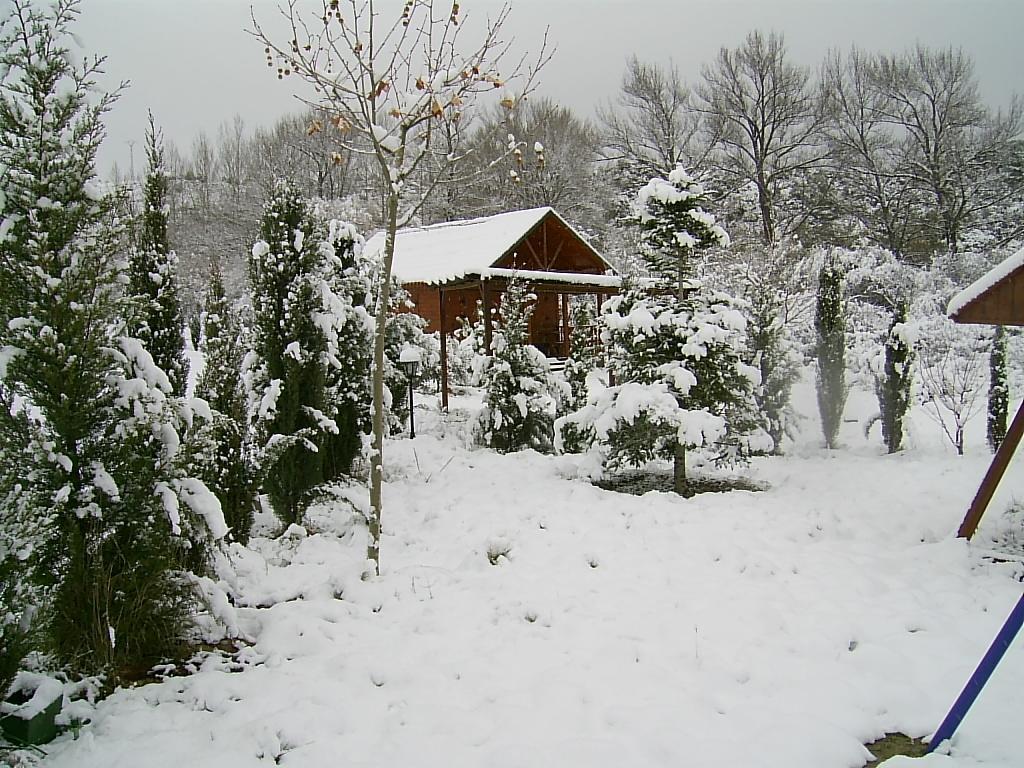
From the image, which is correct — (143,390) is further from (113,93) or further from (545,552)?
(545,552)

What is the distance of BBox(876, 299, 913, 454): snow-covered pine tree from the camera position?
9719 millimetres

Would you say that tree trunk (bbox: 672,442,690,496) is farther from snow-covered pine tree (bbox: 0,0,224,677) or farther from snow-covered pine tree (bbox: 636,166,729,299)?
snow-covered pine tree (bbox: 0,0,224,677)

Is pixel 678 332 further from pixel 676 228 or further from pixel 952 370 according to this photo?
pixel 952 370

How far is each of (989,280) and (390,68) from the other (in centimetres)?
420

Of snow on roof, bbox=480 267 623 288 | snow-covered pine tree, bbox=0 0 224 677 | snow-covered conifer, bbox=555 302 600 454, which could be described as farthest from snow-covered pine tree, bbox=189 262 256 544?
snow on roof, bbox=480 267 623 288

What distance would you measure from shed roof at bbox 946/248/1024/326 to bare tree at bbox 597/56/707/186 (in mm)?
18615

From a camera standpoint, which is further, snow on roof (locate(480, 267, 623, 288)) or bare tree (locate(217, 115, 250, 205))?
bare tree (locate(217, 115, 250, 205))

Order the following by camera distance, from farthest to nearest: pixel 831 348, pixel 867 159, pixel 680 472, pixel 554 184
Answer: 1. pixel 554 184
2. pixel 867 159
3. pixel 831 348
4. pixel 680 472

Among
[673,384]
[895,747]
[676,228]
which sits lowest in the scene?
[895,747]

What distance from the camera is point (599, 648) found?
368 cm

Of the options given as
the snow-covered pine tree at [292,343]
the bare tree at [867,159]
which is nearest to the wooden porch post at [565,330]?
the bare tree at [867,159]

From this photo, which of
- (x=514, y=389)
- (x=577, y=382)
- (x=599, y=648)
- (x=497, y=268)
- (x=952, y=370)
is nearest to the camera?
(x=599, y=648)

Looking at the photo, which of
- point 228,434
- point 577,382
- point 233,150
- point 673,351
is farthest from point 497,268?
point 233,150

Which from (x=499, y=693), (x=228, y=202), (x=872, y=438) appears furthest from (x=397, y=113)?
(x=228, y=202)
